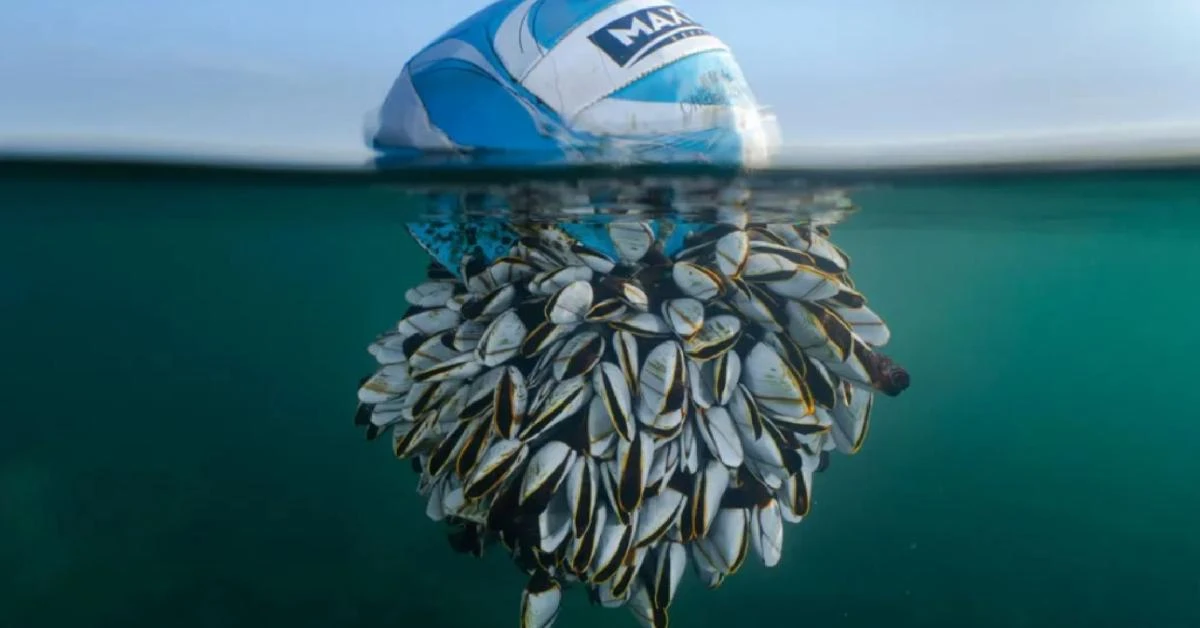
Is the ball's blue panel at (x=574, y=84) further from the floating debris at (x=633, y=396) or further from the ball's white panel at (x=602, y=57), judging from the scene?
the floating debris at (x=633, y=396)

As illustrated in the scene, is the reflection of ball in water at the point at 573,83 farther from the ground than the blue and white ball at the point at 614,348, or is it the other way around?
the reflection of ball in water at the point at 573,83

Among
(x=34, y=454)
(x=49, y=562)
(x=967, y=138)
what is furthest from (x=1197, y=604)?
(x=34, y=454)

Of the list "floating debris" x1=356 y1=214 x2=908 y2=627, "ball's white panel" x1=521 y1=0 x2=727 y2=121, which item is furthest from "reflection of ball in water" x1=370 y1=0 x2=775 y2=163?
"floating debris" x1=356 y1=214 x2=908 y2=627

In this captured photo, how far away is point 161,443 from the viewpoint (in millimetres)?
4332

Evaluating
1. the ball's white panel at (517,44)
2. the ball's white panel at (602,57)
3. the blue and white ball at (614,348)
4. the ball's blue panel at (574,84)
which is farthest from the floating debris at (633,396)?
the ball's white panel at (517,44)

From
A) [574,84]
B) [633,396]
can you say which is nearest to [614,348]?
[633,396]

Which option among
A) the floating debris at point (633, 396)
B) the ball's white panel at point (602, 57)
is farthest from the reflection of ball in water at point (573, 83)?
the floating debris at point (633, 396)

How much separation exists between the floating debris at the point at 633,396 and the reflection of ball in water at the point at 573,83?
0.91ft

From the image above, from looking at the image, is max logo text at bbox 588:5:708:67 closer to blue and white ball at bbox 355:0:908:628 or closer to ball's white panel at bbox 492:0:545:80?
blue and white ball at bbox 355:0:908:628

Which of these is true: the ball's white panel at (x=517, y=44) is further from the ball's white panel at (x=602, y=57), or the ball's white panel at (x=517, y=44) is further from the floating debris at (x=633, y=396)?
the floating debris at (x=633, y=396)

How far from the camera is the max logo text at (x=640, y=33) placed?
6.38 ft

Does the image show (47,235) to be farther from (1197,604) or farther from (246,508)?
(1197,604)

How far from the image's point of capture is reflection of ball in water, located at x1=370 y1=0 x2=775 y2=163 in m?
1.93

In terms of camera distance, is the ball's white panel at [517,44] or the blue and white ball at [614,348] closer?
the blue and white ball at [614,348]
